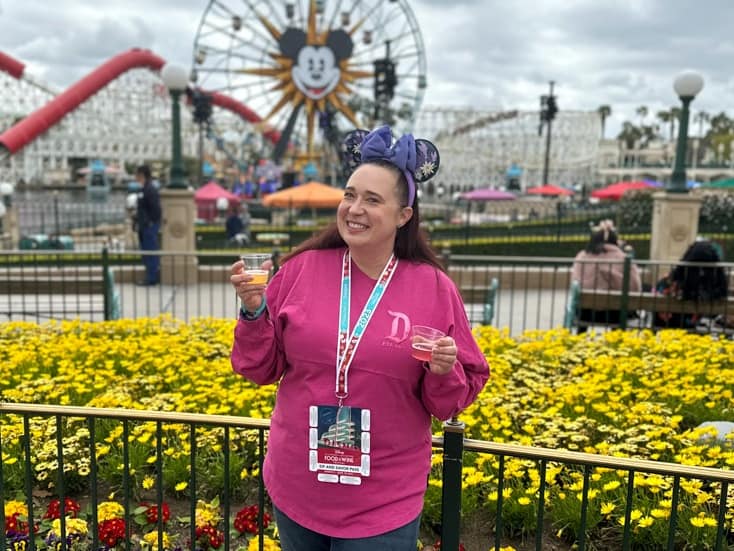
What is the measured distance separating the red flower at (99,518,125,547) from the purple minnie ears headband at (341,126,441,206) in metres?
2.07

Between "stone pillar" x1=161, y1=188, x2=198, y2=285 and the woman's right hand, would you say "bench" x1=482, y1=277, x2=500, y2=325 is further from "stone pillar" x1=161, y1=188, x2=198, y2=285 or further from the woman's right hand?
"stone pillar" x1=161, y1=188, x2=198, y2=285

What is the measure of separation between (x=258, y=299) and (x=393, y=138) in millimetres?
657

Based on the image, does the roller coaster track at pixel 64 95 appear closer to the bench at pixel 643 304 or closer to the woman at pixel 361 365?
the bench at pixel 643 304

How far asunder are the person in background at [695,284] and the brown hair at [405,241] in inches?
232

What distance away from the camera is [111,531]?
296 centimetres

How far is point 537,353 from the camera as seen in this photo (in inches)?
234

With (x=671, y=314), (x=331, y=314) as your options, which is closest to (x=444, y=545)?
(x=331, y=314)

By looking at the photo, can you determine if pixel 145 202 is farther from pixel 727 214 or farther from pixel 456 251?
pixel 727 214

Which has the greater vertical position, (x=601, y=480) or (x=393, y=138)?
(x=393, y=138)

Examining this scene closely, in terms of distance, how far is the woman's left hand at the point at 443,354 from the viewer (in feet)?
5.56

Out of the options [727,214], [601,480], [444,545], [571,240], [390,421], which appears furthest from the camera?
[727,214]

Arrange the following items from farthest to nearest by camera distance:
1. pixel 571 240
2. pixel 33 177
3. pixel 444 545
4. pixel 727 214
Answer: pixel 33 177
pixel 727 214
pixel 571 240
pixel 444 545

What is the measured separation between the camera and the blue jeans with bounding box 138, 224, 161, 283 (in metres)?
11.4

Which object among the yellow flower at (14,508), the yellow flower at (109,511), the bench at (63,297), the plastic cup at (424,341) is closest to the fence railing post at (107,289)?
the bench at (63,297)
